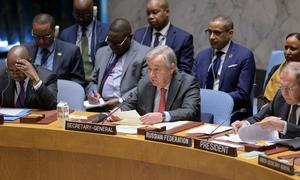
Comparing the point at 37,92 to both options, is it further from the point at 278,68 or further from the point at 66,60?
the point at 278,68

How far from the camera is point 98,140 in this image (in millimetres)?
4320

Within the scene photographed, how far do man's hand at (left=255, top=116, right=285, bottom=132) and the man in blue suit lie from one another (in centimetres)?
165


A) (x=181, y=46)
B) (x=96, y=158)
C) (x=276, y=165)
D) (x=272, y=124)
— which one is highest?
(x=181, y=46)

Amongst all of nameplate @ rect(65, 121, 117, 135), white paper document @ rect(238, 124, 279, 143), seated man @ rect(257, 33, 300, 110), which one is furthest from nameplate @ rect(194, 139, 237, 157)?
seated man @ rect(257, 33, 300, 110)

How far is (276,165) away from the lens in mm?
3443

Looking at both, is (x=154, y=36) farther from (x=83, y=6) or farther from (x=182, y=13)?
(x=182, y=13)

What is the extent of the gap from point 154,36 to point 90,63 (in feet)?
2.32

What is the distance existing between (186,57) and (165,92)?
143 cm

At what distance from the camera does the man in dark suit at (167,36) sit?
6.26 metres

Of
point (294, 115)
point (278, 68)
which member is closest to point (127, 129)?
point (294, 115)

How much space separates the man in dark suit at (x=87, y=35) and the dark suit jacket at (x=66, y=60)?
30 cm

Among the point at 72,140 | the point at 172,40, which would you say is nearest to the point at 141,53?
the point at 172,40

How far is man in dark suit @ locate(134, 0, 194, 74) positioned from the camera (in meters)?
6.26

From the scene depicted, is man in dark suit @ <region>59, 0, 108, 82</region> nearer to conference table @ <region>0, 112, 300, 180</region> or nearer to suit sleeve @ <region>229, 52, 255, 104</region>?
suit sleeve @ <region>229, 52, 255, 104</region>
